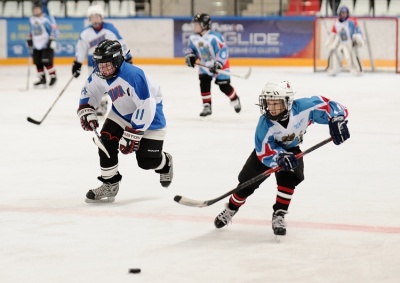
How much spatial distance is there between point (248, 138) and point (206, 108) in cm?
162

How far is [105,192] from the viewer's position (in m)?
5.16

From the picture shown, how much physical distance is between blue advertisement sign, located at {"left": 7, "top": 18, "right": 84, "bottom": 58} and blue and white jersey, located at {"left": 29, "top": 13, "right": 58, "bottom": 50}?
13.8ft

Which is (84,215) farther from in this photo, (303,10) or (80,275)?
(303,10)

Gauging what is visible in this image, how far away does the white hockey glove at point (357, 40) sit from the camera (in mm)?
14438

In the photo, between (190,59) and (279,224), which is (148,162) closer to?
(279,224)

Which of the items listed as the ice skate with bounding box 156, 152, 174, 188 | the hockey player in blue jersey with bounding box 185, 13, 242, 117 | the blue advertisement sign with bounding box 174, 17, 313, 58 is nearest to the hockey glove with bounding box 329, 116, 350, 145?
the ice skate with bounding box 156, 152, 174, 188

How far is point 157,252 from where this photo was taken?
3.99m

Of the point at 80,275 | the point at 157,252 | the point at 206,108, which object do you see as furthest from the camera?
the point at 206,108

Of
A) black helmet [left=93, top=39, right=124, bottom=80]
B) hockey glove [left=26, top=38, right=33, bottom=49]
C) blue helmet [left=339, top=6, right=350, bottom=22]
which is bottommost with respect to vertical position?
black helmet [left=93, top=39, right=124, bottom=80]

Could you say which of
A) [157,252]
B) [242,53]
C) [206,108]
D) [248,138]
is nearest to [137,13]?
[242,53]

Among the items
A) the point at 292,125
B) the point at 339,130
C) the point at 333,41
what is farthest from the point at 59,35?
the point at 339,130

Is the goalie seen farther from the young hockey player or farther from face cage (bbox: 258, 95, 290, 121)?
face cage (bbox: 258, 95, 290, 121)

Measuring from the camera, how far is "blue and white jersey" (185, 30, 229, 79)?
9.34m

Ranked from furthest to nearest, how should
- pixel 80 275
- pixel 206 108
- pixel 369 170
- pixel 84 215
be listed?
pixel 206 108 < pixel 369 170 < pixel 84 215 < pixel 80 275
